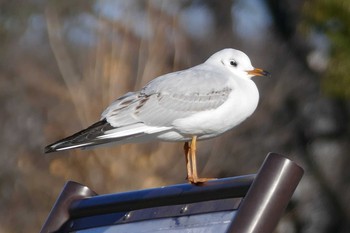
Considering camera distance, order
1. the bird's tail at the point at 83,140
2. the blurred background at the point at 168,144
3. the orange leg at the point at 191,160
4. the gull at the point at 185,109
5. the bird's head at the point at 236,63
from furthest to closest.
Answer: the blurred background at the point at 168,144
the bird's head at the point at 236,63
the gull at the point at 185,109
the orange leg at the point at 191,160
the bird's tail at the point at 83,140

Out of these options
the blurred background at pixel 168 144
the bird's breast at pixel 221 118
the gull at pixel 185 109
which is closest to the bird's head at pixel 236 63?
the gull at pixel 185 109

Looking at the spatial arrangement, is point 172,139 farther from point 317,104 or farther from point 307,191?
point 317,104

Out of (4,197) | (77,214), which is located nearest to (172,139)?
(77,214)

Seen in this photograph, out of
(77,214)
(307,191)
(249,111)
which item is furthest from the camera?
(307,191)

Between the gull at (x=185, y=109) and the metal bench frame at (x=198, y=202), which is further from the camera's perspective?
the gull at (x=185, y=109)

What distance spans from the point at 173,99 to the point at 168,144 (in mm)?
5084

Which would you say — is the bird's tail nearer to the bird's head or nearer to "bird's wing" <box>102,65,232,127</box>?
"bird's wing" <box>102,65,232,127</box>

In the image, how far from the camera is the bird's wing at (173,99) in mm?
4852

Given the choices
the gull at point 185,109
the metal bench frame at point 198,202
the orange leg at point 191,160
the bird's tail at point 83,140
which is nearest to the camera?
the metal bench frame at point 198,202

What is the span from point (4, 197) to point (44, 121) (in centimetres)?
104

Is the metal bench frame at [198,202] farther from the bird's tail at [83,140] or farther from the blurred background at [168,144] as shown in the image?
the blurred background at [168,144]

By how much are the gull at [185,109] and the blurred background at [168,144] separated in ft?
7.96

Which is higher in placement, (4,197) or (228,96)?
(228,96)

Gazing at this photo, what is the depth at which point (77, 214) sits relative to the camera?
3902 millimetres
